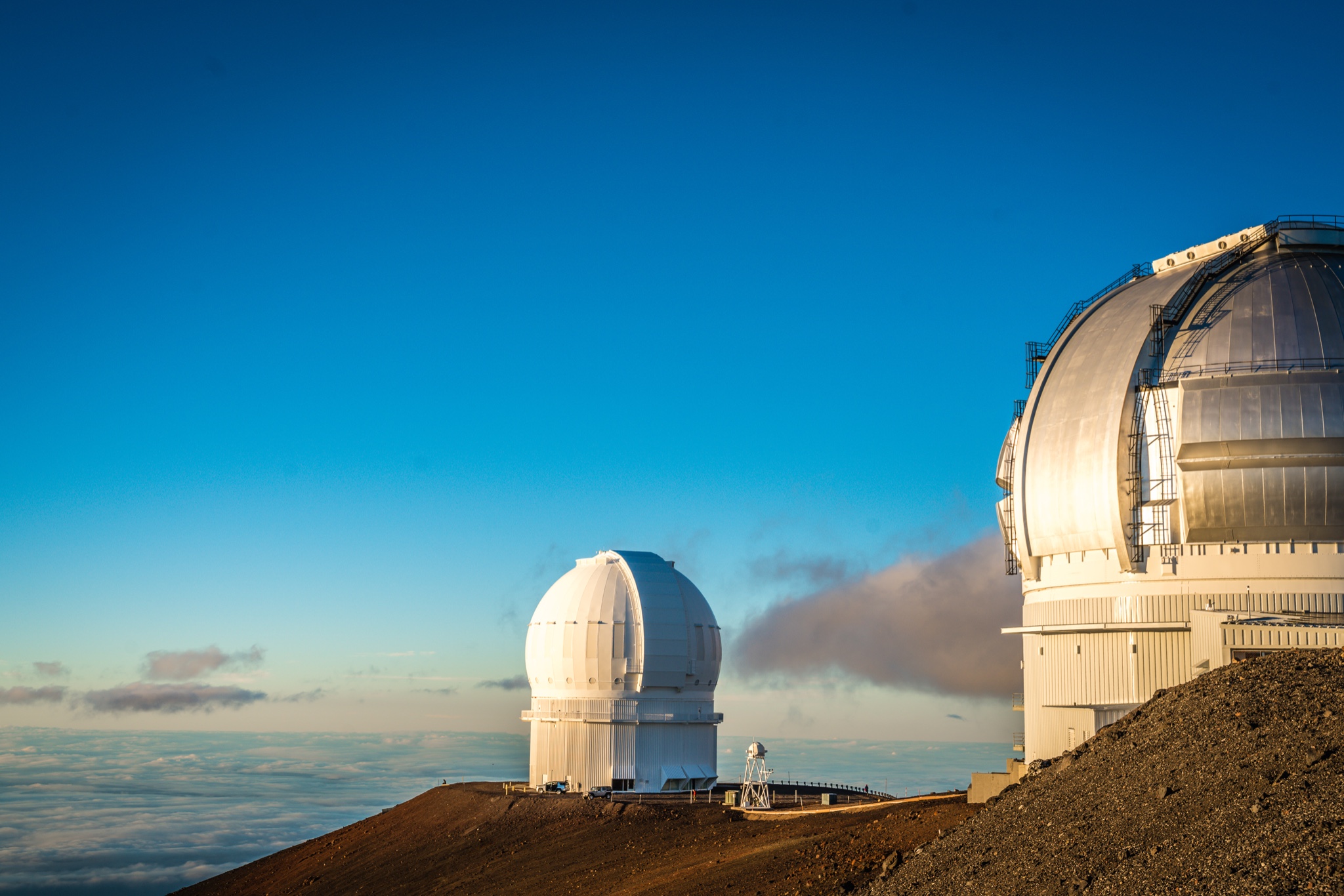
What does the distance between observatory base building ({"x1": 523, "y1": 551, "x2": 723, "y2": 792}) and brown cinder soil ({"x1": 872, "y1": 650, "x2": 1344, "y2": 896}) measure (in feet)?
67.9

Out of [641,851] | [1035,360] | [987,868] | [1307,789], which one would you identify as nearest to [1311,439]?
[1035,360]

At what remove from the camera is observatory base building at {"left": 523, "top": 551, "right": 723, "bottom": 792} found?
39.1 m

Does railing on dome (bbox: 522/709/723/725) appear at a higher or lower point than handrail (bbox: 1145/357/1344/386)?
lower

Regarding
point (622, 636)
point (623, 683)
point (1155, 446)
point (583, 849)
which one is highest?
point (1155, 446)

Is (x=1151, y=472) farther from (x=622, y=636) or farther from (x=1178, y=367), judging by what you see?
(x=622, y=636)

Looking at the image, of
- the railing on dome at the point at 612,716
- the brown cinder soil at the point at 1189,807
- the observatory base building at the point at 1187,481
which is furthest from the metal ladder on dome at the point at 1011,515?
the railing on dome at the point at 612,716

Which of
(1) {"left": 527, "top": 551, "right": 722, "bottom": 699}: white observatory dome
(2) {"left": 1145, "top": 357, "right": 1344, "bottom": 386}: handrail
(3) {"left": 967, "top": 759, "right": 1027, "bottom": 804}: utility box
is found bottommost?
(3) {"left": 967, "top": 759, "right": 1027, "bottom": 804}: utility box

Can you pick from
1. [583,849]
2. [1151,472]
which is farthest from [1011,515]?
[583,849]

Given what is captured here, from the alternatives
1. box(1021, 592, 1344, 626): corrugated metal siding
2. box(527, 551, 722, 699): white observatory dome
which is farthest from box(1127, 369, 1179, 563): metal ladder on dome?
box(527, 551, 722, 699): white observatory dome

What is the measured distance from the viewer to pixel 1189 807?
1469 centimetres

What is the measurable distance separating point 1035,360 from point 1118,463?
5.26 meters

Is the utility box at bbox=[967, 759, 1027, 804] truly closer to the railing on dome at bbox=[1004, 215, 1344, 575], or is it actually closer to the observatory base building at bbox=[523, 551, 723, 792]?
the railing on dome at bbox=[1004, 215, 1344, 575]

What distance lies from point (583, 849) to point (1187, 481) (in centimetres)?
1675

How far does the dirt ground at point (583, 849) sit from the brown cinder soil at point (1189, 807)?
3040 millimetres
